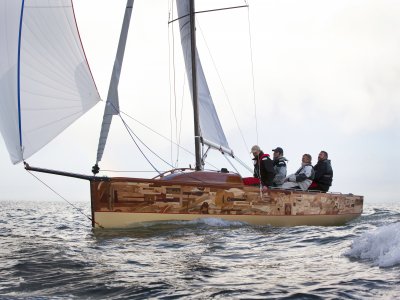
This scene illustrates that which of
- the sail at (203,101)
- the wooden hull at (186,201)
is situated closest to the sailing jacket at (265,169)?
the wooden hull at (186,201)

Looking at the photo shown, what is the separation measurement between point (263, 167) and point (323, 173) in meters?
2.33

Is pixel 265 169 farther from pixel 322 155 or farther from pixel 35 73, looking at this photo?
pixel 35 73

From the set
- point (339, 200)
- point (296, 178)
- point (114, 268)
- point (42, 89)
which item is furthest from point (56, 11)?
point (339, 200)

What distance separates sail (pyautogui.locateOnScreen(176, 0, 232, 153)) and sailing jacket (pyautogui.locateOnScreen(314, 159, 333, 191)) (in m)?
2.44

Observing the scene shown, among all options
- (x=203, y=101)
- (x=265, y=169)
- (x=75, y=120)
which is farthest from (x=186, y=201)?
(x=203, y=101)

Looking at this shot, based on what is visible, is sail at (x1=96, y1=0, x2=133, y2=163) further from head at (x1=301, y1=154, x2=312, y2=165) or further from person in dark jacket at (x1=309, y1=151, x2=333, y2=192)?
person in dark jacket at (x1=309, y1=151, x2=333, y2=192)

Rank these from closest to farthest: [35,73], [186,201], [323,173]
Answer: [35,73] → [186,201] → [323,173]

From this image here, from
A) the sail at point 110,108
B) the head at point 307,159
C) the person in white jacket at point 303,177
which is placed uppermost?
the sail at point 110,108

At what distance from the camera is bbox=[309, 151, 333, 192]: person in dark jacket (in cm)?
1358

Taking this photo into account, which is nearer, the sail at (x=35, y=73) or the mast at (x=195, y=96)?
the sail at (x=35, y=73)

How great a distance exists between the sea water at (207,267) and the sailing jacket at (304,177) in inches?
168

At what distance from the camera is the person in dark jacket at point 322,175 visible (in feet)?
44.5

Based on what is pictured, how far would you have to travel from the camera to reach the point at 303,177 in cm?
1285

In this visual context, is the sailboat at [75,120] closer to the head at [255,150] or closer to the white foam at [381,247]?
A: the head at [255,150]
